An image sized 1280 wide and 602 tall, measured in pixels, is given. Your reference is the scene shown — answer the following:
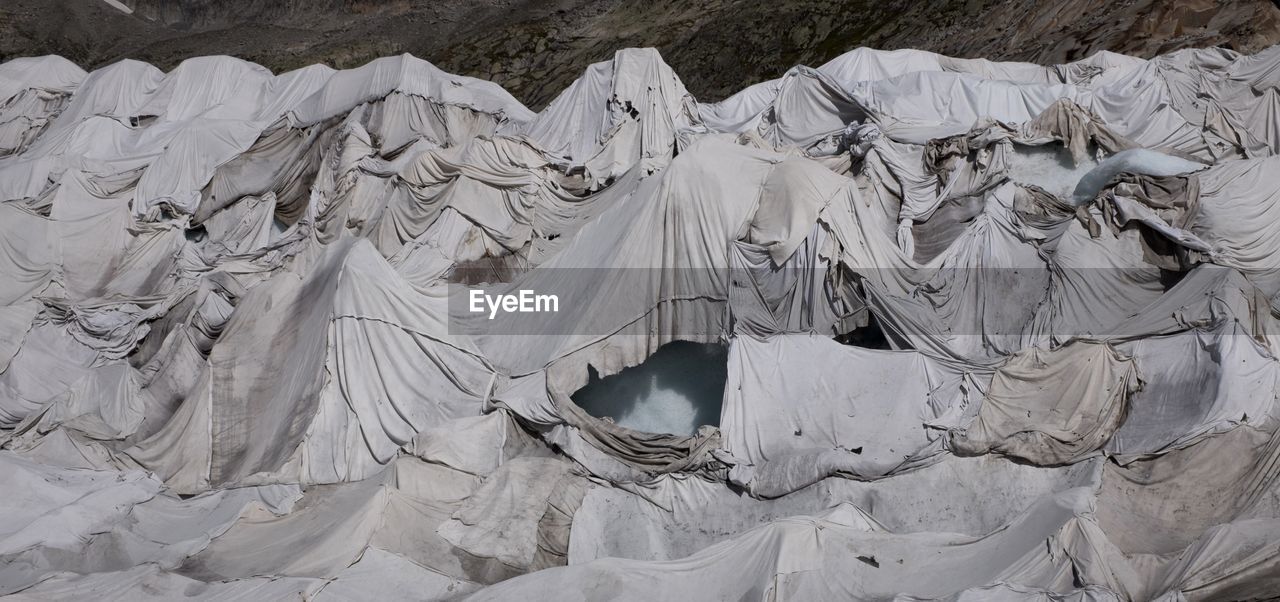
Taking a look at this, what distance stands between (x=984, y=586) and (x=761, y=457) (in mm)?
5082

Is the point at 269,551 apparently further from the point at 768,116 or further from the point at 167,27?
the point at 167,27

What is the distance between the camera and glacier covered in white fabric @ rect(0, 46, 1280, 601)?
56.0ft

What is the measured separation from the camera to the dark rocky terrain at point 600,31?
36094 mm

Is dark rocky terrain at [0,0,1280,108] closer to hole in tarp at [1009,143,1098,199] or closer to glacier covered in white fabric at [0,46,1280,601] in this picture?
glacier covered in white fabric at [0,46,1280,601]

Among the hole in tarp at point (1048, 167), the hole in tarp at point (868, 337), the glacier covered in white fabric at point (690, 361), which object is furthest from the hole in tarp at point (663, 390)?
the hole in tarp at point (1048, 167)

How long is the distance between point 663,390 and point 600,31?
34257 millimetres

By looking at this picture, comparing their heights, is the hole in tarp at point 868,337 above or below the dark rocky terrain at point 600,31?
below

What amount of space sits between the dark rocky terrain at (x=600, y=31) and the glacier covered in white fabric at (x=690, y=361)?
6234mm

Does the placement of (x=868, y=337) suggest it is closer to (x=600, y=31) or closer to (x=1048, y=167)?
(x=1048, y=167)

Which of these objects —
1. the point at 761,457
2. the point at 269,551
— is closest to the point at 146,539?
the point at 269,551

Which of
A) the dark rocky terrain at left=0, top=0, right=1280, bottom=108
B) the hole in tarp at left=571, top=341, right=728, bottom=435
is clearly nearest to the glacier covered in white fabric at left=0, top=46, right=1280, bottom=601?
the hole in tarp at left=571, top=341, right=728, bottom=435

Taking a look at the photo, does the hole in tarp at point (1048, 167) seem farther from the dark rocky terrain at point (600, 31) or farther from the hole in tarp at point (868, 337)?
the dark rocky terrain at point (600, 31)

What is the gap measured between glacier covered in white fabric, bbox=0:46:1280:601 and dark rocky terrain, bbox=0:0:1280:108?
623cm

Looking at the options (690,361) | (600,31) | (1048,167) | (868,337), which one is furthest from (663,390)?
(600,31)
